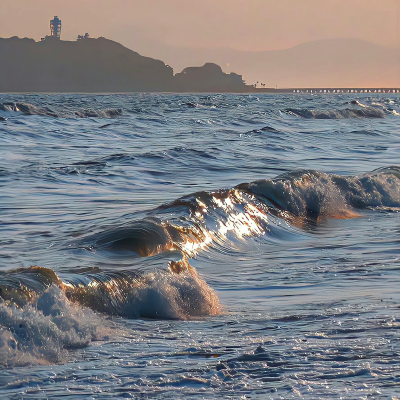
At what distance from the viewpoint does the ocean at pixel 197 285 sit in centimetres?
395

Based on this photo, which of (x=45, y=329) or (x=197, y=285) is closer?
(x=45, y=329)

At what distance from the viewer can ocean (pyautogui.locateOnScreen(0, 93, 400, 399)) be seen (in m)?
3.95

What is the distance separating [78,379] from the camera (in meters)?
3.88

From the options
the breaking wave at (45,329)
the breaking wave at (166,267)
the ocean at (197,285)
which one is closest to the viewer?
the ocean at (197,285)

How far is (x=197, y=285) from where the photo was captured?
6.22 meters

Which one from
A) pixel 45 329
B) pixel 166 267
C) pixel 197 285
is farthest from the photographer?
pixel 166 267

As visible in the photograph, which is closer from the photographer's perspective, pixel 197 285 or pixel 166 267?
pixel 197 285

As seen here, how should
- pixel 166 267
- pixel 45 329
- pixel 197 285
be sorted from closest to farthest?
pixel 45 329
pixel 197 285
pixel 166 267

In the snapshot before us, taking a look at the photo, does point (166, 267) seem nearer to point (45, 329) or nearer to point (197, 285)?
point (197, 285)

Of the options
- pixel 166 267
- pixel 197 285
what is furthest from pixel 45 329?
pixel 166 267

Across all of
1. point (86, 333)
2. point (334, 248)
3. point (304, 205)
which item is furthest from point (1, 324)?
point (304, 205)

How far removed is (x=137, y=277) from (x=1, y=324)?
74.9 inches

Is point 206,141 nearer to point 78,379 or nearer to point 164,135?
point 164,135

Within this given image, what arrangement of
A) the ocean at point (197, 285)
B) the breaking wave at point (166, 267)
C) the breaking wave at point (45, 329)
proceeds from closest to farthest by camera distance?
the ocean at point (197, 285)
the breaking wave at point (45, 329)
the breaking wave at point (166, 267)
